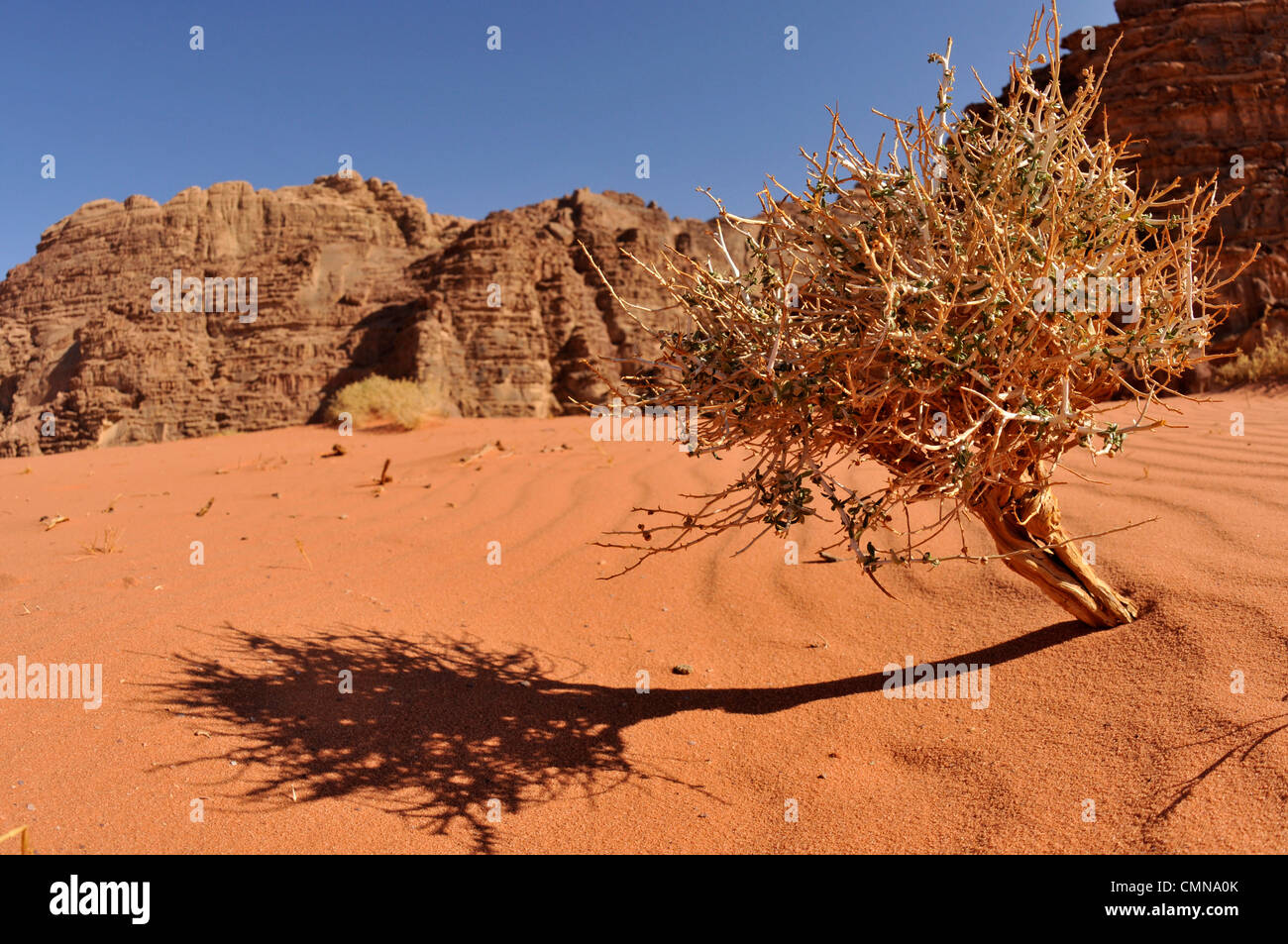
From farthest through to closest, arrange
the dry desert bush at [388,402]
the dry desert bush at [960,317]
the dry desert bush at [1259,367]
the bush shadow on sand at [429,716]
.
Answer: the dry desert bush at [388,402], the dry desert bush at [1259,367], the bush shadow on sand at [429,716], the dry desert bush at [960,317]

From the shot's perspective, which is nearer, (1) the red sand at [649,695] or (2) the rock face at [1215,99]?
(1) the red sand at [649,695]

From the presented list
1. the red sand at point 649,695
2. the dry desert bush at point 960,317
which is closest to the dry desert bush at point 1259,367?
the red sand at point 649,695

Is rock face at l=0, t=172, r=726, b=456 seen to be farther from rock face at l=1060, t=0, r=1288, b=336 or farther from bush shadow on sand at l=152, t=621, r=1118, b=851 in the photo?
bush shadow on sand at l=152, t=621, r=1118, b=851

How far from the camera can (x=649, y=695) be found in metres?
2.68

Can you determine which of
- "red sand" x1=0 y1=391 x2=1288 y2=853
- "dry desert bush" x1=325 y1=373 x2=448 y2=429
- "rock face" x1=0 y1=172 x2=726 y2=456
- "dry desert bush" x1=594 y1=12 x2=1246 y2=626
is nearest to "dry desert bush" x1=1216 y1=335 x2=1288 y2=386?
"red sand" x1=0 y1=391 x2=1288 y2=853

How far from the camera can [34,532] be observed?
4727 millimetres

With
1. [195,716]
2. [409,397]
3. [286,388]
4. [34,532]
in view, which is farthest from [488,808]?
[286,388]

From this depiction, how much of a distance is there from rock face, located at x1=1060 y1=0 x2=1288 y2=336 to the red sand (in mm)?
9859

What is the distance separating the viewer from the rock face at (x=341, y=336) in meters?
15.1

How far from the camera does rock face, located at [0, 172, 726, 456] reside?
15.1 meters

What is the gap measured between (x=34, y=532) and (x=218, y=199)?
22.3m

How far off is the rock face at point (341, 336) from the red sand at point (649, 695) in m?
10.6

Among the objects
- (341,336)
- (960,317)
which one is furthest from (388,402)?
(960,317)

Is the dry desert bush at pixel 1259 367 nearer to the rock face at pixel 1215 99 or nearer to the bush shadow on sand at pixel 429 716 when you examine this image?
the rock face at pixel 1215 99
